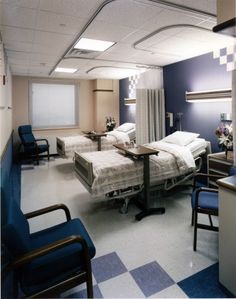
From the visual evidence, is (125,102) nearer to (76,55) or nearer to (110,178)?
(76,55)

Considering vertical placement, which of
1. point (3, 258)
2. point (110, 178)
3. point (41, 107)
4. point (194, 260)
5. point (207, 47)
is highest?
point (207, 47)

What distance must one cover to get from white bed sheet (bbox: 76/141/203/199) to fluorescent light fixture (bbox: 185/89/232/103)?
3.15 feet

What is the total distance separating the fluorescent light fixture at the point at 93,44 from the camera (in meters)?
3.14

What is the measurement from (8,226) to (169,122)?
425 centimetres

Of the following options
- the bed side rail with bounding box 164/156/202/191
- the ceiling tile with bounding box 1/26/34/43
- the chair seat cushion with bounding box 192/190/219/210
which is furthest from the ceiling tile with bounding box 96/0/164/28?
the bed side rail with bounding box 164/156/202/191

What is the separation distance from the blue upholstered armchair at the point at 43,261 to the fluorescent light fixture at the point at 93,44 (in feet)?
8.48

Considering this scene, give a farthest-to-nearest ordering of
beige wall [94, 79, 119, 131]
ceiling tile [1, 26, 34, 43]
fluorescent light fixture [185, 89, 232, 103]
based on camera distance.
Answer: beige wall [94, 79, 119, 131] < fluorescent light fixture [185, 89, 232, 103] < ceiling tile [1, 26, 34, 43]

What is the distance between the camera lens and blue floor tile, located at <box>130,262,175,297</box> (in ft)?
5.55

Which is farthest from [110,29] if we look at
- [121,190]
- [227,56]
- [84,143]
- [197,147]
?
[84,143]

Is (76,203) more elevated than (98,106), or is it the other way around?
(98,106)

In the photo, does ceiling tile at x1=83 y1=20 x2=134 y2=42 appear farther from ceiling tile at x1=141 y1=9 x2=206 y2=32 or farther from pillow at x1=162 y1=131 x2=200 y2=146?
pillow at x1=162 y1=131 x2=200 y2=146

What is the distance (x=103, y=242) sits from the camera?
2.30m

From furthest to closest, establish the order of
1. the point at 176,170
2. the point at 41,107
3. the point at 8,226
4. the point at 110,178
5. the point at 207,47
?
the point at 41,107 → the point at 207,47 → the point at 176,170 → the point at 110,178 → the point at 8,226

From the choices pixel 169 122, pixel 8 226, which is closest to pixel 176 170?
pixel 169 122
